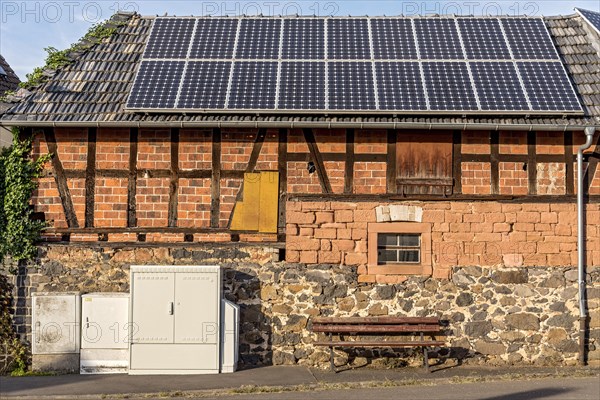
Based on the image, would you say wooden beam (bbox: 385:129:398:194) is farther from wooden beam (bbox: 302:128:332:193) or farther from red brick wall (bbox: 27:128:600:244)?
wooden beam (bbox: 302:128:332:193)

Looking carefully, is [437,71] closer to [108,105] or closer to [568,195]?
[568,195]

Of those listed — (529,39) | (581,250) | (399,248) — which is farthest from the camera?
(529,39)

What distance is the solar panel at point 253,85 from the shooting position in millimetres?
13492

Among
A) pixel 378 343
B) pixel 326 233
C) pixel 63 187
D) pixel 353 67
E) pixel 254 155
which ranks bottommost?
pixel 378 343

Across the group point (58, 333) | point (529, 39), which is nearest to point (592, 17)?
point (529, 39)

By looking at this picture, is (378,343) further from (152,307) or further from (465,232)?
(152,307)

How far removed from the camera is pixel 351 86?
13.9 metres

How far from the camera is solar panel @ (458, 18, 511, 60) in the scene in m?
14.7

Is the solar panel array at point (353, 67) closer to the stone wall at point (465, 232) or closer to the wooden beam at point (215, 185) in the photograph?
the wooden beam at point (215, 185)

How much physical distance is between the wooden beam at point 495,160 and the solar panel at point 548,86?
0.80 meters

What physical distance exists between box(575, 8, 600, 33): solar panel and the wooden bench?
21.9ft

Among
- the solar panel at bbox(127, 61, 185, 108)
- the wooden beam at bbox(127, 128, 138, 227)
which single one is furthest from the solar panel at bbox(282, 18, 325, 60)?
the wooden beam at bbox(127, 128, 138, 227)

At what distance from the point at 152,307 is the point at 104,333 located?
96 centimetres

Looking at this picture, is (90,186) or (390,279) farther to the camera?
(90,186)
